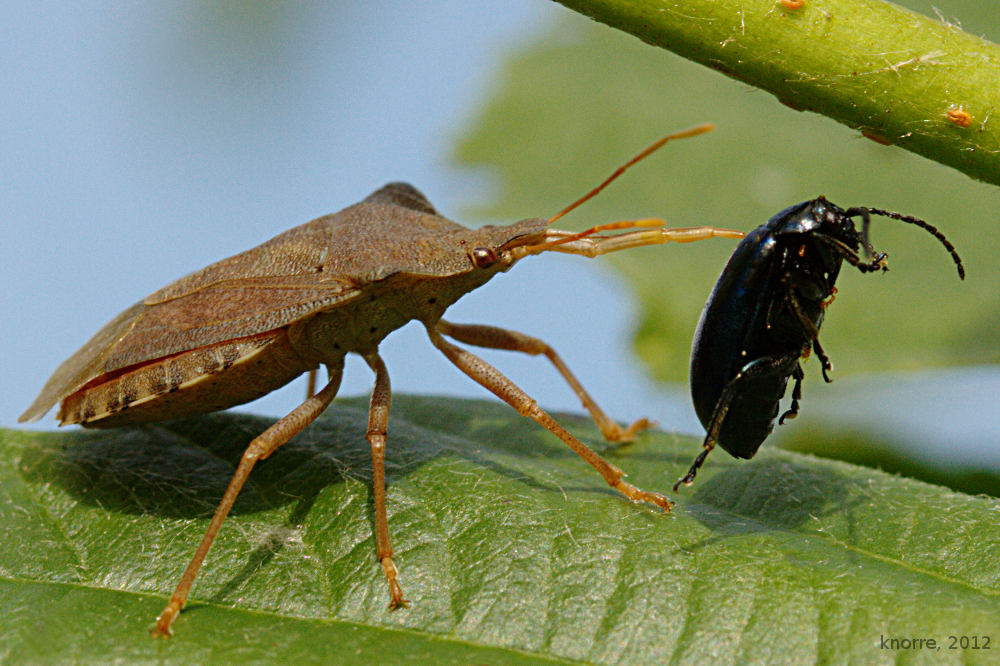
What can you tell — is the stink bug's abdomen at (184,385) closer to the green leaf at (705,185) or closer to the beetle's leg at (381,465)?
the beetle's leg at (381,465)

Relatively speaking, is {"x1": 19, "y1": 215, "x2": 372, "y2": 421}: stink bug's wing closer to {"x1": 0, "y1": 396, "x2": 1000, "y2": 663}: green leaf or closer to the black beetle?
{"x1": 0, "y1": 396, "x2": 1000, "y2": 663}: green leaf

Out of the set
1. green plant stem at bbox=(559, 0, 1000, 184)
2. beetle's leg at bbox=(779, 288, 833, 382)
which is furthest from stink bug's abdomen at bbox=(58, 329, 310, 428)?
green plant stem at bbox=(559, 0, 1000, 184)

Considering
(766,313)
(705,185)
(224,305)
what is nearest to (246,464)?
(224,305)

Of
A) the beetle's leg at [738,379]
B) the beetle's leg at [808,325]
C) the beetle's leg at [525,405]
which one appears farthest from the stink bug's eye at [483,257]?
the beetle's leg at [808,325]

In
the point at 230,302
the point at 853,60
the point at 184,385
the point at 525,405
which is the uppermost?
the point at 853,60

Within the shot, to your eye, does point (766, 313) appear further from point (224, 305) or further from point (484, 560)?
point (224, 305)

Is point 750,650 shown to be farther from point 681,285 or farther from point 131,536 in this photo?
point 681,285

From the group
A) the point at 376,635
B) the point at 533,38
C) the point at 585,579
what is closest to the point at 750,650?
the point at 585,579
